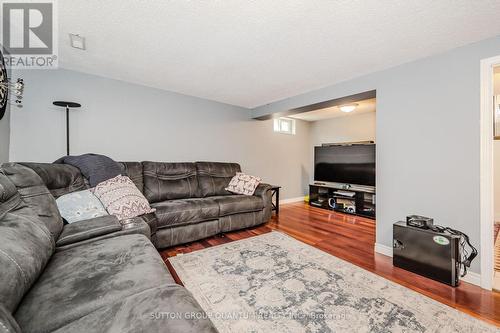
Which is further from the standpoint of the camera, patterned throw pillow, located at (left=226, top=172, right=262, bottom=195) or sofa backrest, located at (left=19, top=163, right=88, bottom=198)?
patterned throw pillow, located at (left=226, top=172, right=262, bottom=195)

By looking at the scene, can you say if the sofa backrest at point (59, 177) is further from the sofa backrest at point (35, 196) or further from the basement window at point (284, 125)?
the basement window at point (284, 125)

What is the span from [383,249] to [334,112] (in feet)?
10.9

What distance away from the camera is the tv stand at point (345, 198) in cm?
412

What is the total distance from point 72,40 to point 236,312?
2922mm

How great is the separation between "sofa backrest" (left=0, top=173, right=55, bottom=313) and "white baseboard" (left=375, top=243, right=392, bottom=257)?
308cm

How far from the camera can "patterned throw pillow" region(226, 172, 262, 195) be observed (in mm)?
3587

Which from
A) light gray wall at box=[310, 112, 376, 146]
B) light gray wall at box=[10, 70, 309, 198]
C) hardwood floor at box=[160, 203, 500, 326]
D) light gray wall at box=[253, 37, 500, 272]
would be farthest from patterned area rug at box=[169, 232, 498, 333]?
light gray wall at box=[310, 112, 376, 146]

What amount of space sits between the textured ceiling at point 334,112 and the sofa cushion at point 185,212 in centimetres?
316

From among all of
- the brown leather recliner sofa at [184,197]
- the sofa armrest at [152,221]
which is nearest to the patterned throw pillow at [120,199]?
the sofa armrest at [152,221]

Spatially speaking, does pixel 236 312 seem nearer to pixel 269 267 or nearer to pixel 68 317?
pixel 269 267

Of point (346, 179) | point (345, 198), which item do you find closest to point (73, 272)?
point (345, 198)

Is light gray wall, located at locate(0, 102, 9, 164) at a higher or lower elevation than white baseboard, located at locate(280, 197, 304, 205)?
higher

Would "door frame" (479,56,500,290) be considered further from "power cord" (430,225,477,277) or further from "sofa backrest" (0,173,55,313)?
"sofa backrest" (0,173,55,313)

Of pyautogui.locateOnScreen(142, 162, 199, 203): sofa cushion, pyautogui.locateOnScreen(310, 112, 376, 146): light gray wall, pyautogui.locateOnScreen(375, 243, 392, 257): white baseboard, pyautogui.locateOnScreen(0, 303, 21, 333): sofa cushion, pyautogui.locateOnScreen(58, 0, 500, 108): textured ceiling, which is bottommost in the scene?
pyautogui.locateOnScreen(375, 243, 392, 257): white baseboard
